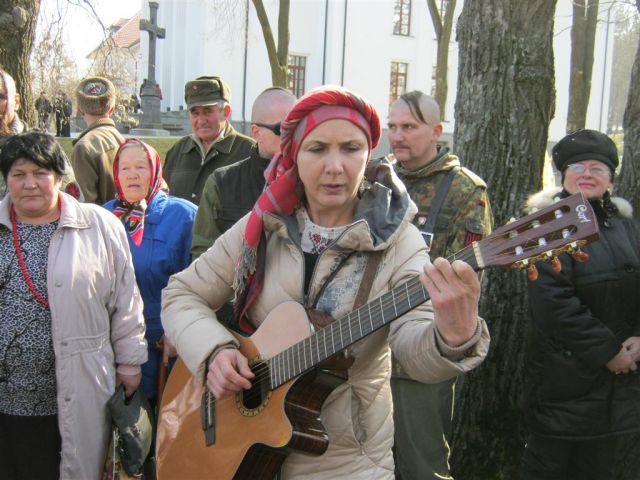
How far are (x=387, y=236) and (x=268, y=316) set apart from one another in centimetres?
50

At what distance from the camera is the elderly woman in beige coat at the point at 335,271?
86.1 inches

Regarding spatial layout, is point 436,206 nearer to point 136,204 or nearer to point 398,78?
point 136,204

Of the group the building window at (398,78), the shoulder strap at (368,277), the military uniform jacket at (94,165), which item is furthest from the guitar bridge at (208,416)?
the building window at (398,78)

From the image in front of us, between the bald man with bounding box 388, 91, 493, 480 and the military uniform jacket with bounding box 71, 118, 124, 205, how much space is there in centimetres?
228

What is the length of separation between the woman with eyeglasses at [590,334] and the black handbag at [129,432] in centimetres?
205

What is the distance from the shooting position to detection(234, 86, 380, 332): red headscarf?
2.26m

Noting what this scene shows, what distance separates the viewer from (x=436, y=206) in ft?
12.2

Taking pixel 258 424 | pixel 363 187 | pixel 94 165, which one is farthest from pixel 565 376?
pixel 94 165

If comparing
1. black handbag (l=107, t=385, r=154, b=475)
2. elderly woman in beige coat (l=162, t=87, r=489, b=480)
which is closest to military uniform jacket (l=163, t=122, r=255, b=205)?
black handbag (l=107, t=385, r=154, b=475)

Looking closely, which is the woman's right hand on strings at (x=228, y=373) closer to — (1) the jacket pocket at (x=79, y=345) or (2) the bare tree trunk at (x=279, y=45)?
(1) the jacket pocket at (x=79, y=345)

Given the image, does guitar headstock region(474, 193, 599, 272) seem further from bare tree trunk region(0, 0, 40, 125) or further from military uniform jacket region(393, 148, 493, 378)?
bare tree trunk region(0, 0, 40, 125)

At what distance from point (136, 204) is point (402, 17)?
30537mm

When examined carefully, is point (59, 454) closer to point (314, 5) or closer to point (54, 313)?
point (54, 313)

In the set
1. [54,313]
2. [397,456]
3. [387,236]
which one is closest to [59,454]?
[54,313]
